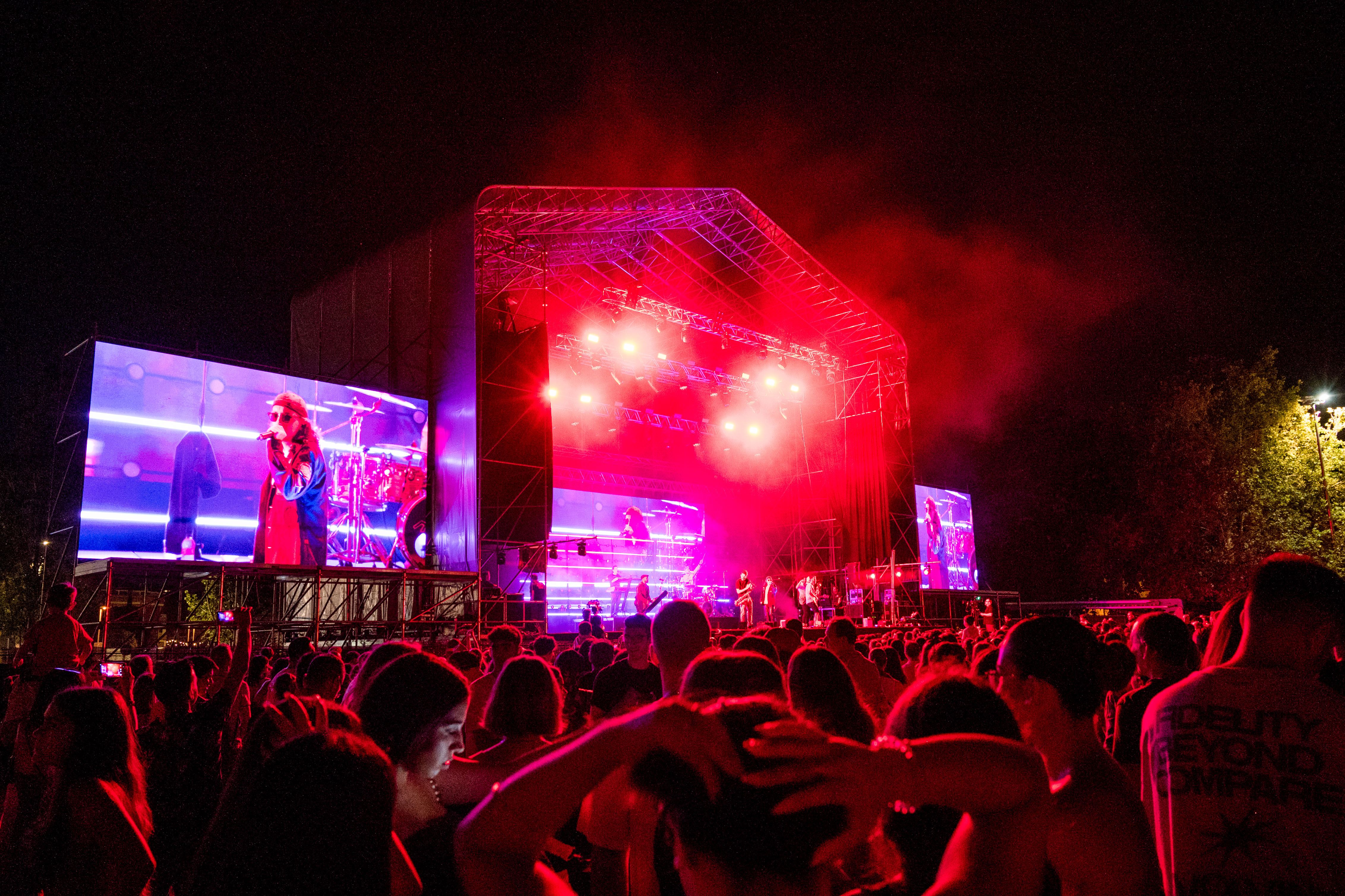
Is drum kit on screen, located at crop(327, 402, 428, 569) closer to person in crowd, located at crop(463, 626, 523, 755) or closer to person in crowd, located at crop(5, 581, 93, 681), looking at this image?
person in crowd, located at crop(5, 581, 93, 681)

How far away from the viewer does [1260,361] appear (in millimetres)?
27344

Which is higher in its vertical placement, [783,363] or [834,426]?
[783,363]

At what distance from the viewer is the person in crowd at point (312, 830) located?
1418 mm

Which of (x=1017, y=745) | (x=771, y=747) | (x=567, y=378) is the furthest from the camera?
(x=567, y=378)

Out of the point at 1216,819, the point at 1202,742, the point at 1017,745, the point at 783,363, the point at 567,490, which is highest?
the point at 783,363

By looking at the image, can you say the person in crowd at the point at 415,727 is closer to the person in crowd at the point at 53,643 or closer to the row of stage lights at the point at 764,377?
the person in crowd at the point at 53,643

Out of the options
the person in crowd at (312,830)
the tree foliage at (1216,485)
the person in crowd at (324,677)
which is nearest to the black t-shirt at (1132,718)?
the person in crowd at (312,830)

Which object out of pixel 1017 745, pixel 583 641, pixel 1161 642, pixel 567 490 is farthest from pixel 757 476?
pixel 1017 745

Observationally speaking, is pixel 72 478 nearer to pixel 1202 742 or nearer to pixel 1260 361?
pixel 1202 742

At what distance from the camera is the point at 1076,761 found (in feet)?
6.39

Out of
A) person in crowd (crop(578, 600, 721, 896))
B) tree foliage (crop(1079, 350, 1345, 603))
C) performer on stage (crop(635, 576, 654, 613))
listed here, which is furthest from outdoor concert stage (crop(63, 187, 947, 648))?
person in crowd (crop(578, 600, 721, 896))

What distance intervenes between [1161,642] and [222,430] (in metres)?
16.0

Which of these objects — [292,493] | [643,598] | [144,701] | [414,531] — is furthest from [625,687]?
[643,598]

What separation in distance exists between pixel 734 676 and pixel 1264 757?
1.41m
